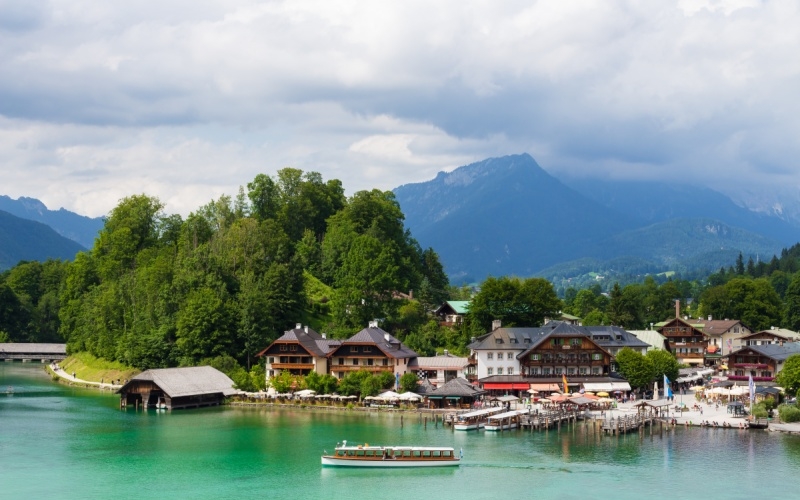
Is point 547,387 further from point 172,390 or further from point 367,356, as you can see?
point 172,390

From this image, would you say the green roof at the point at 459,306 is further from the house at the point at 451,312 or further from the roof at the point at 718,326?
the roof at the point at 718,326

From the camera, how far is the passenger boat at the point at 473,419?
6675cm

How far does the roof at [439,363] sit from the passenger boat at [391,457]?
31436mm

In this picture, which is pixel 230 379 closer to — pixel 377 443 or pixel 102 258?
pixel 377 443

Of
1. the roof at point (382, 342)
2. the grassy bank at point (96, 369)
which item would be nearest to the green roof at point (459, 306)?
the roof at point (382, 342)

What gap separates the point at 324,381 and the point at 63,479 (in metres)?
32.2

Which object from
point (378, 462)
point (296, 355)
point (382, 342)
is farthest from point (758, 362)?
point (378, 462)

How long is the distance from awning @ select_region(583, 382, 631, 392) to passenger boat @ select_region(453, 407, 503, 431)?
12.1 m

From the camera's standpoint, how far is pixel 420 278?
120 m

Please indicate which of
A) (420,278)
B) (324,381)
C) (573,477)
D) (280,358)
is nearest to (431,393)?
(324,381)

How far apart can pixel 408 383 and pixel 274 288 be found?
23376mm

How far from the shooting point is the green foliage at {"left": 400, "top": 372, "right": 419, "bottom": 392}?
79750mm

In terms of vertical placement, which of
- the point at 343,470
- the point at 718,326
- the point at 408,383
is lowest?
the point at 343,470

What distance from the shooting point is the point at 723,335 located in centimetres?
12144
